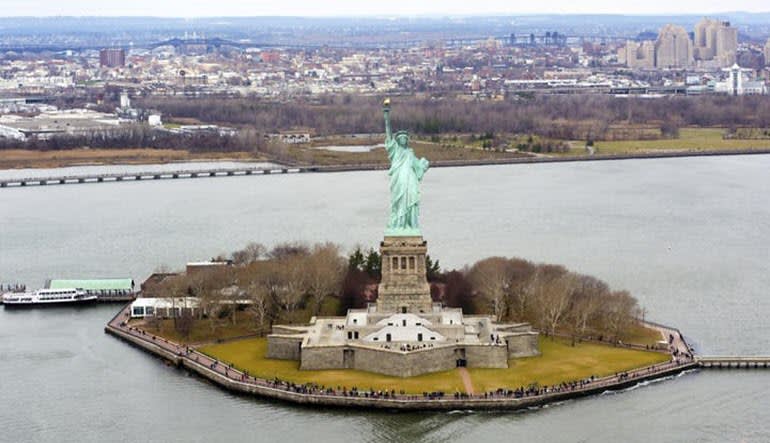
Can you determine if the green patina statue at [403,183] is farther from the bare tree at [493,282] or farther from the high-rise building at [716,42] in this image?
the high-rise building at [716,42]

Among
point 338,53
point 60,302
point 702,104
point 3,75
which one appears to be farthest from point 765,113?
point 338,53

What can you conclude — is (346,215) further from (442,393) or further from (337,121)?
(337,121)

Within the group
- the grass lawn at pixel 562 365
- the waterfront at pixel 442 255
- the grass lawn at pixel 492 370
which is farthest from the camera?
the grass lawn at pixel 562 365

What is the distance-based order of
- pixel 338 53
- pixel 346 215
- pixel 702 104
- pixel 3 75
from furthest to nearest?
pixel 338 53, pixel 3 75, pixel 702 104, pixel 346 215

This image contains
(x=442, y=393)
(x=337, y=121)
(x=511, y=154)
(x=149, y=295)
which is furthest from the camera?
(x=337, y=121)

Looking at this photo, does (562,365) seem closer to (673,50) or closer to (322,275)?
(322,275)

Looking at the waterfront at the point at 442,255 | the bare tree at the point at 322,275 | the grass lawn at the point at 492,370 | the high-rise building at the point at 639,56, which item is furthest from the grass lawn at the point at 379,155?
the high-rise building at the point at 639,56

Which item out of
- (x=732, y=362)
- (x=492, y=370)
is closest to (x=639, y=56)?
(x=732, y=362)
